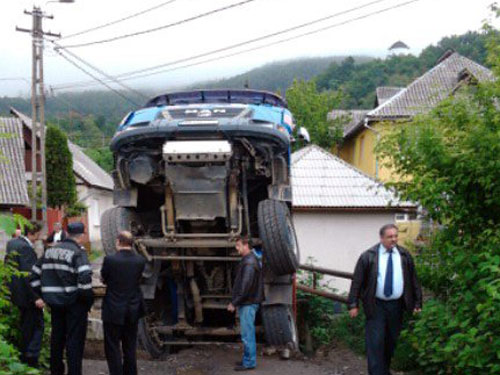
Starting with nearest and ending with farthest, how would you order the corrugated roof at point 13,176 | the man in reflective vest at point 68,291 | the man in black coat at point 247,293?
the man in reflective vest at point 68,291
the man in black coat at point 247,293
the corrugated roof at point 13,176

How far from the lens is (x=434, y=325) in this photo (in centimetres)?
586

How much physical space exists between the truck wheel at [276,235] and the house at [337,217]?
26.6 feet

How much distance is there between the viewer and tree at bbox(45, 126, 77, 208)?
27.1m

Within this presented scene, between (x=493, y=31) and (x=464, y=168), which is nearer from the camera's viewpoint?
(x=464, y=168)

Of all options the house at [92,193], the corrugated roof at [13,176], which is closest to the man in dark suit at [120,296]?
the corrugated roof at [13,176]

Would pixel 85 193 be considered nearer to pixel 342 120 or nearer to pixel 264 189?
pixel 342 120

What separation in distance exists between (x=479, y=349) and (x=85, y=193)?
32056 mm

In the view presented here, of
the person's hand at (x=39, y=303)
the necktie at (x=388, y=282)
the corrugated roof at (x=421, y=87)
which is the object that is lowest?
the person's hand at (x=39, y=303)

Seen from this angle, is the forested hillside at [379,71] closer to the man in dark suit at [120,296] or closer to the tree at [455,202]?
the tree at [455,202]

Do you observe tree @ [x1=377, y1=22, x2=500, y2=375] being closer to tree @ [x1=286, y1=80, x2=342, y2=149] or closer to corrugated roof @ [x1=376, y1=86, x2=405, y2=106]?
corrugated roof @ [x1=376, y1=86, x2=405, y2=106]

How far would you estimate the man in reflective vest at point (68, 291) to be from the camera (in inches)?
226

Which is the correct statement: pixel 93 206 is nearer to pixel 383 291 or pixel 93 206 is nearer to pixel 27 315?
pixel 27 315

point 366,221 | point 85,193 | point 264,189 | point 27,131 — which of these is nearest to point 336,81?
point 85,193

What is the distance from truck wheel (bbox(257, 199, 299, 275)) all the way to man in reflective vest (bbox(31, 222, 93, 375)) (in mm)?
1878
